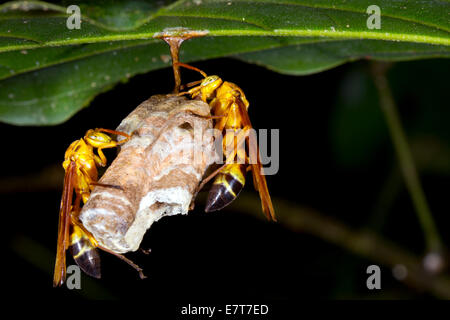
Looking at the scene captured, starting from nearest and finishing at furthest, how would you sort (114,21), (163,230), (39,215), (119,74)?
(114,21) < (119,74) < (163,230) < (39,215)

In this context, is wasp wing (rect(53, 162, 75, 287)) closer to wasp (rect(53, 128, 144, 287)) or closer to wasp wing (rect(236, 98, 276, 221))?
wasp (rect(53, 128, 144, 287))

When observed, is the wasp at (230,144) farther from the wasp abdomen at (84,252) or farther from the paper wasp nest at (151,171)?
the wasp abdomen at (84,252)

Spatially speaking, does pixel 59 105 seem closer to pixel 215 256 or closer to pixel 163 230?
pixel 163 230

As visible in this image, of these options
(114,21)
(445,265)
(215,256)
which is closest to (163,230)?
(215,256)
